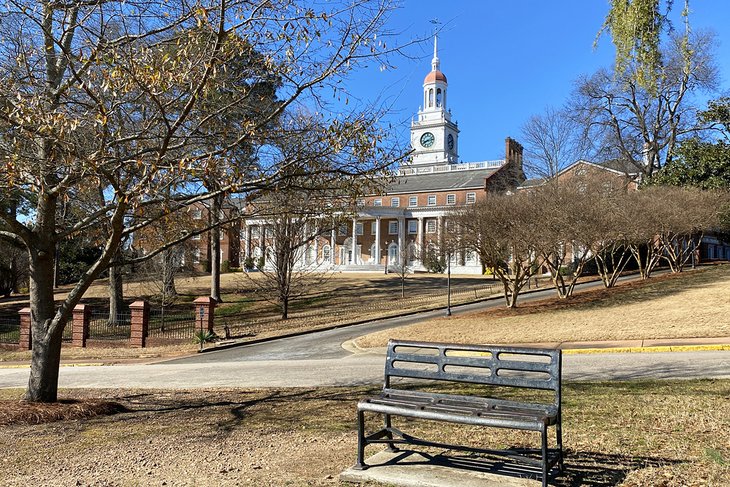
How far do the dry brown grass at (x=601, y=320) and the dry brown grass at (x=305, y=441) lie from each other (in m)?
8.73

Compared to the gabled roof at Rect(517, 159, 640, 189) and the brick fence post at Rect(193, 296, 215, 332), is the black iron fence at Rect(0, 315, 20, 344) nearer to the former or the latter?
the brick fence post at Rect(193, 296, 215, 332)

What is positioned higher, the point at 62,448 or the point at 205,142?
the point at 205,142

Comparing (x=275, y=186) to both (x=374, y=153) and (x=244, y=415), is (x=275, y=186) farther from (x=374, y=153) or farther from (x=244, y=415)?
(x=244, y=415)

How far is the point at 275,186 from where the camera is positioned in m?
7.74

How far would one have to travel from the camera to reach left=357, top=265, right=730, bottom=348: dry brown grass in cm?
1677

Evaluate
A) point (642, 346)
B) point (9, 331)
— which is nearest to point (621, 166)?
point (642, 346)

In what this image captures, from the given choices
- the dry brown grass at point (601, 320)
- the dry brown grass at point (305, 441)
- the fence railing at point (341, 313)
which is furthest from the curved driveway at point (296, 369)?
the fence railing at point (341, 313)

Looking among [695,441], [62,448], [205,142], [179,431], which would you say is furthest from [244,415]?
[695,441]

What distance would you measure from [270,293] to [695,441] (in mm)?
25251

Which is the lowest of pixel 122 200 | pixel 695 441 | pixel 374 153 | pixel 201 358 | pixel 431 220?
pixel 201 358

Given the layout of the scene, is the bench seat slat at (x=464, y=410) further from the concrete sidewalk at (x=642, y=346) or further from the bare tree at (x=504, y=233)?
the bare tree at (x=504, y=233)

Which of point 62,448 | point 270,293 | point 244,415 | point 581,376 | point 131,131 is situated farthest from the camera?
point 270,293

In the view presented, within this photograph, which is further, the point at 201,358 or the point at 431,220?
the point at 431,220

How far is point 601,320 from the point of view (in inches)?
752
